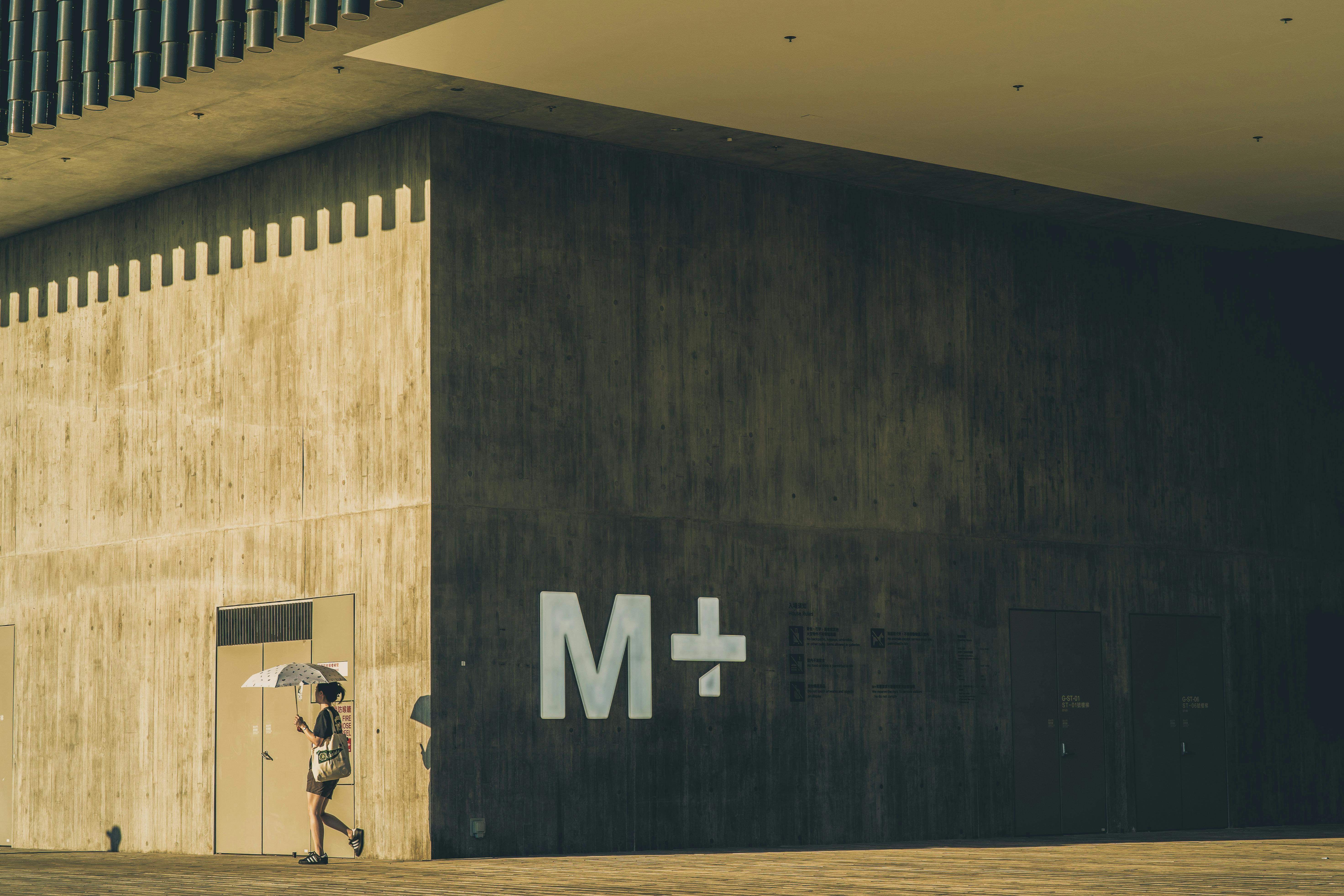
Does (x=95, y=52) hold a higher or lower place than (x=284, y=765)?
higher

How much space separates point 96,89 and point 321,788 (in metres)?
6.30

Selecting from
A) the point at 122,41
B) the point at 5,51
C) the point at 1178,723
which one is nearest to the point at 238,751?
the point at 122,41

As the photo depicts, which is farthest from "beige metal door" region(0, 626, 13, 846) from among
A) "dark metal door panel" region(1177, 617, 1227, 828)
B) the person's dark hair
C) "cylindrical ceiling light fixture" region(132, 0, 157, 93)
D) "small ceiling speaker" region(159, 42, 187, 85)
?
"dark metal door panel" region(1177, 617, 1227, 828)

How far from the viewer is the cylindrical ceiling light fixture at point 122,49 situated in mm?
14367

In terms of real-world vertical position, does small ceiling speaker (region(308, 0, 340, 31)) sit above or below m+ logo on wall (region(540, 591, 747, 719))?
above

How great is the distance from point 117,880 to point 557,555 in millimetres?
4883

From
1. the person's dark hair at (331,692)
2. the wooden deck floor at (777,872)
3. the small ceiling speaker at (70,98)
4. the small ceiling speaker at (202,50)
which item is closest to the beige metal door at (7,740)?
the wooden deck floor at (777,872)

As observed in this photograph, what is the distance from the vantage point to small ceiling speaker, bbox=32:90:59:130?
15.0 meters

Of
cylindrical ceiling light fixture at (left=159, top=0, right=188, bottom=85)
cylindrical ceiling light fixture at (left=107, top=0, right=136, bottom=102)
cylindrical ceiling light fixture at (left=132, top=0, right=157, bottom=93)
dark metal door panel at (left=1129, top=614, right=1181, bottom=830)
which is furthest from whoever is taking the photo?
dark metal door panel at (left=1129, top=614, right=1181, bottom=830)

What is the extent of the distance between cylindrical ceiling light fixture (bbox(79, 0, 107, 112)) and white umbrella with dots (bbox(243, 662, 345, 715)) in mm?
5093

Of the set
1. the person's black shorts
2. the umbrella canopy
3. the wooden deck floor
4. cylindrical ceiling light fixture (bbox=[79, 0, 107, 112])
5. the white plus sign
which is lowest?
the wooden deck floor

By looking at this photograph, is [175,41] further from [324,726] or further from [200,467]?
[324,726]

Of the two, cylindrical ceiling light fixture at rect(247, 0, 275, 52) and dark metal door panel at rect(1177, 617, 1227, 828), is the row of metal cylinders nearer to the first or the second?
cylindrical ceiling light fixture at rect(247, 0, 275, 52)

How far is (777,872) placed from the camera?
12.6m
